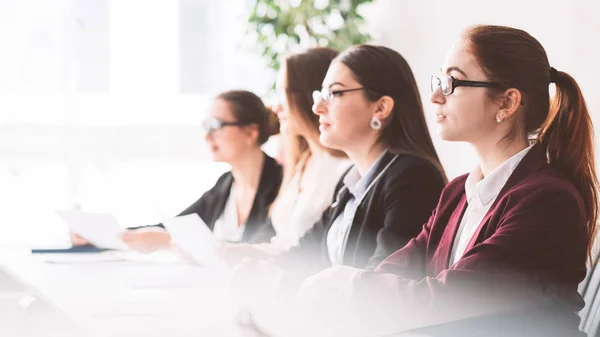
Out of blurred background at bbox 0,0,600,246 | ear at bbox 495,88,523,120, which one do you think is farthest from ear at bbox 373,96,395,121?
blurred background at bbox 0,0,600,246

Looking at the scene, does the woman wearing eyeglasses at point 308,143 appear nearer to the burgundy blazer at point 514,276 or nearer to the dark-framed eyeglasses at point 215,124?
the dark-framed eyeglasses at point 215,124

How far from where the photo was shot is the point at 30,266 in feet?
7.11

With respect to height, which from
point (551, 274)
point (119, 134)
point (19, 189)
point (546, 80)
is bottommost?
point (19, 189)

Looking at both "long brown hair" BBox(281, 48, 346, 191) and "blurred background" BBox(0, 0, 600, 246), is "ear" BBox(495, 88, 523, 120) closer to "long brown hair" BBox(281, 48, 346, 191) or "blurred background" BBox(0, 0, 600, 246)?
"long brown hair" BBox(281, 48, 346, 191)

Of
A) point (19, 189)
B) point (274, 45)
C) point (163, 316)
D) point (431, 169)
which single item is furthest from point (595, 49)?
point (19, 189)

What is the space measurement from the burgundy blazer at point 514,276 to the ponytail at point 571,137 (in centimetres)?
4

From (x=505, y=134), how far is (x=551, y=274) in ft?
0.90

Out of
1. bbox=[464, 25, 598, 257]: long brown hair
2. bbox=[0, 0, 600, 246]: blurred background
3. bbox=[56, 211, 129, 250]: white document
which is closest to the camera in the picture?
bbox=[464, 25, 598, 257]: long brown hair

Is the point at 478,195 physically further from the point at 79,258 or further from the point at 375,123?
the point at 79,258

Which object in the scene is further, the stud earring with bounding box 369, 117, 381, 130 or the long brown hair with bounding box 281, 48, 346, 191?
the long brown hair with bounding box 281, 48, 346, 191

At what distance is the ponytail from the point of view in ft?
4.50

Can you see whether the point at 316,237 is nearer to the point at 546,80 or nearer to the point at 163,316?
the point at 163,316

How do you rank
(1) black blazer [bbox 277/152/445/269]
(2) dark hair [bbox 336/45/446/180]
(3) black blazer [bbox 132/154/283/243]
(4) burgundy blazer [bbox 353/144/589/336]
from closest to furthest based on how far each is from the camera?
(4) burgundy blazer [bbox 353/144/589/336] < (1) black blazer [bbox 277/152/445/269] < (2) dark hair [bbox 336/45/446/180] < (3) black blazer [bbox 132/154/283/243]

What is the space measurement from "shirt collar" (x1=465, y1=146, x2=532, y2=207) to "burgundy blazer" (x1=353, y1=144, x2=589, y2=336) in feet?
0.07
